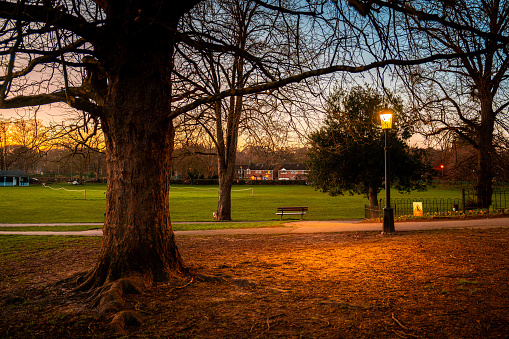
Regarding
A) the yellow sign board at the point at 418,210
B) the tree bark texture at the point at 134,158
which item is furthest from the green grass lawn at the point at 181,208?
the tree bark texture at the point at 134,158

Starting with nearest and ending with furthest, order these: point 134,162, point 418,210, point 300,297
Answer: point 300,297, point 134,162, point 418,210

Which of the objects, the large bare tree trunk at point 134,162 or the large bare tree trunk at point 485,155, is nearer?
the large bare tree trunk at point 134,162

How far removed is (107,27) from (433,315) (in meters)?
5.70

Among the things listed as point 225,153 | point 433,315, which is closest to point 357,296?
point 433,315

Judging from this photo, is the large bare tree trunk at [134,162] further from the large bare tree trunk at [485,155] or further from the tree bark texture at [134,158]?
the large bare tree trunk at [485,155]

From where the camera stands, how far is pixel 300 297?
4.82m

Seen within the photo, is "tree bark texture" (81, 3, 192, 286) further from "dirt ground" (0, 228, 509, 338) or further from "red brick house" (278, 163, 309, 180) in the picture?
"red brick house" (278, 163, 309, 180)

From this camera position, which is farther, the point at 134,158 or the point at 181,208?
the point at 181,208

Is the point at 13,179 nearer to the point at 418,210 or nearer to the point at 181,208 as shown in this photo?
the point at 181,208

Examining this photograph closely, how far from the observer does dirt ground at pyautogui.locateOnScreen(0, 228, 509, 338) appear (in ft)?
12.6

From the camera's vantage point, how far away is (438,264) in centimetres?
630

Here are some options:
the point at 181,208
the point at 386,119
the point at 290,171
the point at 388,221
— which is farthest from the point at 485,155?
the point at 290,171

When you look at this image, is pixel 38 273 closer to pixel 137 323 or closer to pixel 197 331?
pixel 137 323

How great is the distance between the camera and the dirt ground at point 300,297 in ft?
12.6
